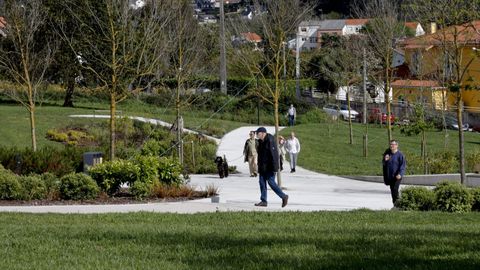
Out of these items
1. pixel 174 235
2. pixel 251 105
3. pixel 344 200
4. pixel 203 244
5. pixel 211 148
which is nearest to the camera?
pixel 203 244

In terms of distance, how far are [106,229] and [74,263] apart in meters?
2.81

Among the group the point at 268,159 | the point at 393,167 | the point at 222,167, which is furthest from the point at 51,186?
the point at 222,167

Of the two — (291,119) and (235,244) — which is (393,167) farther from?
(291,119)

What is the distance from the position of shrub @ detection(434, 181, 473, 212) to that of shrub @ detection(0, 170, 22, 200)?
8315mm

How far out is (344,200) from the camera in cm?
2136

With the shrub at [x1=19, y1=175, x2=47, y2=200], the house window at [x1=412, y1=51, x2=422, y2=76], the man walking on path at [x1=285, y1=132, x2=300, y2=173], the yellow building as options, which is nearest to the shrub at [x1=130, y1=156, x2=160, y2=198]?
the shrub at [x1=19, y1=175, x2=47, y2=200]

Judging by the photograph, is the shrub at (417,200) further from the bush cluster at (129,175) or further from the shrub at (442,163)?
the shrub at (442,163)

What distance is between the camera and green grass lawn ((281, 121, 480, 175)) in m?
31.1

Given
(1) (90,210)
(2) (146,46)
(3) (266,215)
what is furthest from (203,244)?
(2) (146,46)

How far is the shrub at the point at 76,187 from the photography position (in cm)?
1820

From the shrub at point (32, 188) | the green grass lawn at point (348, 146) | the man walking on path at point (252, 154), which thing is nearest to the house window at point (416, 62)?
the green grass lawn at point (348, 146)

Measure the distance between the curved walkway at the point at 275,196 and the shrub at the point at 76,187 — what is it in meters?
0.93

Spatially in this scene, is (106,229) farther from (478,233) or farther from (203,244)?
(478,233)

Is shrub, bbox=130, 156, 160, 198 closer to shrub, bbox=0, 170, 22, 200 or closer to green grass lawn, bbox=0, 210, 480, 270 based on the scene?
shrub, bbox=0, 170, 22, 200
